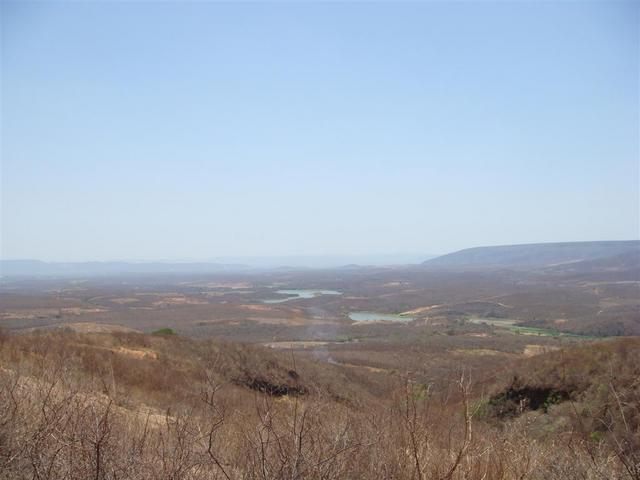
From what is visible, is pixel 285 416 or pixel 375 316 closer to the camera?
pixel 285 416

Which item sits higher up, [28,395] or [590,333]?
[28,395]

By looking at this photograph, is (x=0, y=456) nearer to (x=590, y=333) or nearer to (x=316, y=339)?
(x=316, y=339)

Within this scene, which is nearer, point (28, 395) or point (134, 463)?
point (134, 463)

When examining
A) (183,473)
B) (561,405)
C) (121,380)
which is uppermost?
(183,473)

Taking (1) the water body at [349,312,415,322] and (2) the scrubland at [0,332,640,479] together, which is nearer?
(2) the scrubland at [0,332,640,479]

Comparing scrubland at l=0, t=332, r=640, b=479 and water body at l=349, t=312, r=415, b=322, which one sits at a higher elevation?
scrubland at l=0, t=332, r=640, b=479

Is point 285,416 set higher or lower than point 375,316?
higher

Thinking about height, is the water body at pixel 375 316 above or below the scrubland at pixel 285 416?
below

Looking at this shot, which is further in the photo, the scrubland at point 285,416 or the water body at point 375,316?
the water body at point 375,316

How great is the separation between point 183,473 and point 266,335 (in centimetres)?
5110

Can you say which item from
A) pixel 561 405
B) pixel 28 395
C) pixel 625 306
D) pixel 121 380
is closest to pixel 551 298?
pixel 625 306

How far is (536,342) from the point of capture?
1719 inches

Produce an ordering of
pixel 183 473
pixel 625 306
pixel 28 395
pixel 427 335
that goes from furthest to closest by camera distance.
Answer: pixel 625 306, pixel 427 335, pixel 28 395, pixel 183 473

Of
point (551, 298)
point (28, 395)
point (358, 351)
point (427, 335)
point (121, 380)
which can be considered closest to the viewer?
point (28, 395)
